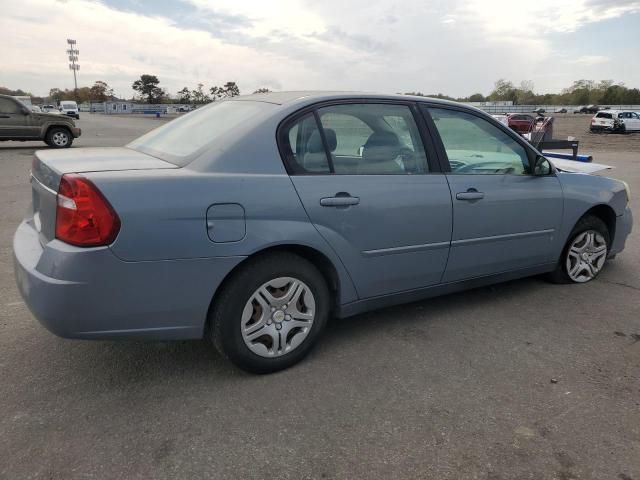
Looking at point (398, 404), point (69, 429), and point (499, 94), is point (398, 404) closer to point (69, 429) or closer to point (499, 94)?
point (69, 429)

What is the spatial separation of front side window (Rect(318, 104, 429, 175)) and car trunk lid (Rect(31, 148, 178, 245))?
1005 mm

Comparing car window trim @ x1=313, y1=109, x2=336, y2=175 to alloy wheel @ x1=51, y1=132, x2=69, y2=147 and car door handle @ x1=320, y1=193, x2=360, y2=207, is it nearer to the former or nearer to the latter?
car door handle @ x1=320, y1=193, x2=360, y2=207

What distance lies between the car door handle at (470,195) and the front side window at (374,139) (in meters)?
0.30

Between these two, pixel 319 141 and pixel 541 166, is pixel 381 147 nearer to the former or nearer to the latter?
pixel 319 141

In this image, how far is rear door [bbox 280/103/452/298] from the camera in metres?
2.93

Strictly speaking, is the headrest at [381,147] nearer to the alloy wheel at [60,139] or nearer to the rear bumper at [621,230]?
the rear bumper at [621,230]

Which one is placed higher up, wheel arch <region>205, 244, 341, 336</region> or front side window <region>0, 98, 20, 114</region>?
front side window <region>0, 98, 20, 114</region>

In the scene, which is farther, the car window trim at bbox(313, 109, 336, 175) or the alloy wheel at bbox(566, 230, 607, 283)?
the alloy wheel at bbox(566, 230, 607, 283)

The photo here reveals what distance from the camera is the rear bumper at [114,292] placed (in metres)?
2.36

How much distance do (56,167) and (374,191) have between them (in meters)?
1.73

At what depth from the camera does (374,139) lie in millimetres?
3311

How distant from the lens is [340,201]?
2.95 metres

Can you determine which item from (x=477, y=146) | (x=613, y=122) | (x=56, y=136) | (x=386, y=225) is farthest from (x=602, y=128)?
(x=386, y=225)

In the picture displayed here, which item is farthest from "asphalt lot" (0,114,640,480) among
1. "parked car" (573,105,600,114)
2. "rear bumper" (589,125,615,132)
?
"parked car" (573,105,600,114)
